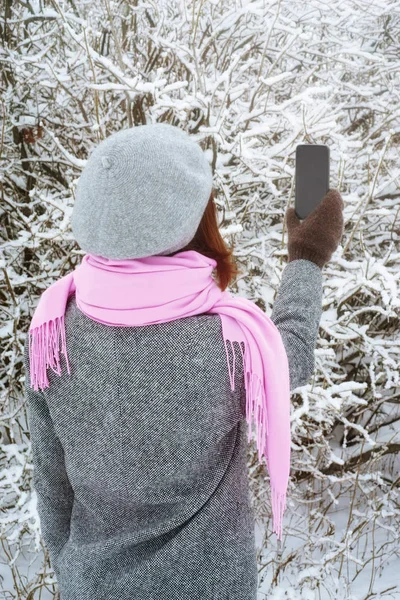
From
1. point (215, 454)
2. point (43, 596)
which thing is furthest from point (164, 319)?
point (43, 596)

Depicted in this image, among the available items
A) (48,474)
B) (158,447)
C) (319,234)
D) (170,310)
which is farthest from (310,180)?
(48,474)

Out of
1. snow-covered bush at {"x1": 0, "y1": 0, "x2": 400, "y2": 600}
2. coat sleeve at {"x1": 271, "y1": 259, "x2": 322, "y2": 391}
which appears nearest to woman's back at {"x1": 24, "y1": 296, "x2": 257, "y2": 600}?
coat sleeve at {"x1": 271, "y1": 259, "x2": 322, "y2": 391}

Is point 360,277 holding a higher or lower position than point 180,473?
lower

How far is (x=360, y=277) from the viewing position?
278 cm

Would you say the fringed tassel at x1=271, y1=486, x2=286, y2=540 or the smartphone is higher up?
the smartphone

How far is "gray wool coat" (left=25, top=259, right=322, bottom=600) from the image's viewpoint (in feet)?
3.82

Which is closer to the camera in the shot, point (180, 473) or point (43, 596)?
point (180, 473)

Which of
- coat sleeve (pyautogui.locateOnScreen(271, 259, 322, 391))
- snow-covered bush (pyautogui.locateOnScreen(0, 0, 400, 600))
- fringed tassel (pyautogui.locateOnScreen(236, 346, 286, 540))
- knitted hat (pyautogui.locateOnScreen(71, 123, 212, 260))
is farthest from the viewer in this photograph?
snow-covered bush (pyautogui.locateOnScreen(0, 0, 400, 600))

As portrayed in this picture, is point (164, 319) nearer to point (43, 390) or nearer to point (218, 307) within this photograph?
point (218, 307)

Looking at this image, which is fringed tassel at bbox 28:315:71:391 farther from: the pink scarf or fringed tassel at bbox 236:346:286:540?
fringed tassel at bbox 236:346:286:540

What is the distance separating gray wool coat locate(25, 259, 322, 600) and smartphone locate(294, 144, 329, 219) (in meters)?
0.16

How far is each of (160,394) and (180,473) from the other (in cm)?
17

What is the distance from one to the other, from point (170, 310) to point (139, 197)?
8.7 inches

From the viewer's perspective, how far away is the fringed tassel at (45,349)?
1.22 m
